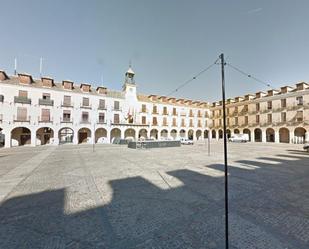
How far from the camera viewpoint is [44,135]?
29.0 meters

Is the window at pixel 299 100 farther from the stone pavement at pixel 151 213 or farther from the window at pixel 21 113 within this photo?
the window at pixel 21 113

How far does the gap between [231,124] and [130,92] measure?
89.8 feet

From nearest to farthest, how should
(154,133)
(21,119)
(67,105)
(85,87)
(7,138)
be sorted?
(7,138) < (21,119) < (67,105) < (85,87) < (154,133)

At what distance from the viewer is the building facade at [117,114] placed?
2578 centimetres

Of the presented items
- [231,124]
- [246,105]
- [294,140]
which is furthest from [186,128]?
[294,140]

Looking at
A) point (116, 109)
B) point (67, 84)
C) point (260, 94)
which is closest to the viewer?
point (67, 84)

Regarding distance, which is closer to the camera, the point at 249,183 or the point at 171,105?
the point at 249,183

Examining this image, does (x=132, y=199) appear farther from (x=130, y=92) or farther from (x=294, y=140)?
(x=294, y=140)

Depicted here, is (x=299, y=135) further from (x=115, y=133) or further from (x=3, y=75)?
(x=3, y=75)

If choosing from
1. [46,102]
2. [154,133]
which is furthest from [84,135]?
[154,133]

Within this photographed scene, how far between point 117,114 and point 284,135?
3531 cm

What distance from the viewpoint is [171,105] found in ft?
141

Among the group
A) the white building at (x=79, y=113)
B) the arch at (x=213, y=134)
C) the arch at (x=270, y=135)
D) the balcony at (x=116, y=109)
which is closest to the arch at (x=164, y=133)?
the white building at (x=79, y=113)

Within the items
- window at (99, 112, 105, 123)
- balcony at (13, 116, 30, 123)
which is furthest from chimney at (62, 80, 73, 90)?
balcony at (13, 116, 30, 123)
